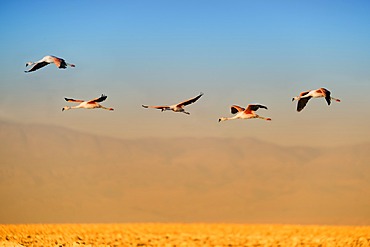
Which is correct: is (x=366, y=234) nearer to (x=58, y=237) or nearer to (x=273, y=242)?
A: (x=273, y=242)

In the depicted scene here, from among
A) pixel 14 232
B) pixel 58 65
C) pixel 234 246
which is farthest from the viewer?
pixel 58 65

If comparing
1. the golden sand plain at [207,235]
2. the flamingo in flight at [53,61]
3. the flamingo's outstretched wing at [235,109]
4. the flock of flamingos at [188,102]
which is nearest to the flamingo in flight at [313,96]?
the flock of flamingos at [188,102]

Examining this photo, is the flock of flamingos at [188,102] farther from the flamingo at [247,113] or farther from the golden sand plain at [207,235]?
the golden sand plain at [207,235]

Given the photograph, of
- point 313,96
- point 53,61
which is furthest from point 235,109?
point 53,61

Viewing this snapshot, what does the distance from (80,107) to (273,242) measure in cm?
658

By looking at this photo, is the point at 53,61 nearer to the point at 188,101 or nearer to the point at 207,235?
the point at 188,101

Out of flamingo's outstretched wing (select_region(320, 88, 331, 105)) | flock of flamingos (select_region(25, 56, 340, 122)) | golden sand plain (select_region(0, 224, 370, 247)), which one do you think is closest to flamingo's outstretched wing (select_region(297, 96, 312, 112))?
flock of flamingos (select_region(25, 56, 340, 122))

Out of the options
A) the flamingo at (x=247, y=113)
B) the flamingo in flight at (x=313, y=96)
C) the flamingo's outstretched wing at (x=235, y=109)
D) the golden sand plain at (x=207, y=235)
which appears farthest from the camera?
the flamingo's outstretched wing at (x=235, y=109)

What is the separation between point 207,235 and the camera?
36.4 feet

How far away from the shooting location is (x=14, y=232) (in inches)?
471

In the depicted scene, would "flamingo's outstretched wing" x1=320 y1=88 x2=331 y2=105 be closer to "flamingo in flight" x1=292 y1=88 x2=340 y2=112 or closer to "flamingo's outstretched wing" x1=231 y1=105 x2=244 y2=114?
"flamingo in flight" x1=292 y1=88 x2=340 y2=112

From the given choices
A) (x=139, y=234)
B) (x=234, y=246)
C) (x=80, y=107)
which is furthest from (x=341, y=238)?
(x=80, y=107)

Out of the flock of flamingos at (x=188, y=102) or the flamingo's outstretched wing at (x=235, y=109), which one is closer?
the flock of flamingos at (x=188, y=102)

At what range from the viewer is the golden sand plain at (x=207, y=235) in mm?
10992
